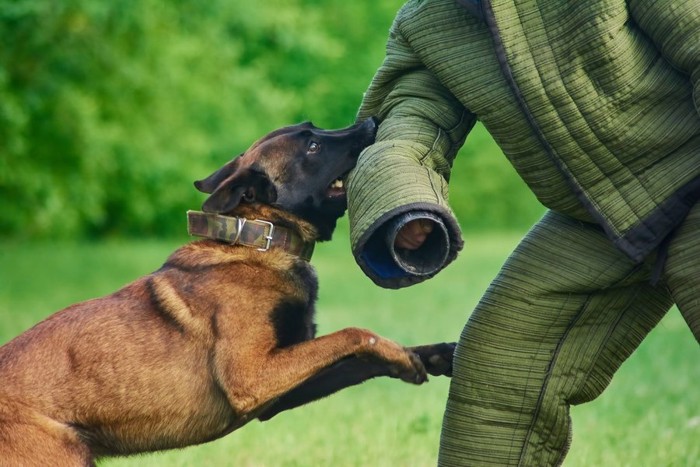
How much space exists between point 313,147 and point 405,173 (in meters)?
1.15

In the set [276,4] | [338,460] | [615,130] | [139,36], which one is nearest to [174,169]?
[276,4]

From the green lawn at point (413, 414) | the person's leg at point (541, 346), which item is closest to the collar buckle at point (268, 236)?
the person's leg at point (541, 346)

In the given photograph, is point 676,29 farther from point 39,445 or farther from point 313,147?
point 39,445

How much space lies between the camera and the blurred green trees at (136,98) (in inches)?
623

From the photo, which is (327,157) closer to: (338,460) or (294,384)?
(294,384)

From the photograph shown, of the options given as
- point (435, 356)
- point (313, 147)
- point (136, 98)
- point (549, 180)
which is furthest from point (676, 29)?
point (136, 98)

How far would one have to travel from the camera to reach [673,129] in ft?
10.8

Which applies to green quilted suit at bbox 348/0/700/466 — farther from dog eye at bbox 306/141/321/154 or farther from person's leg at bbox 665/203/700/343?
dog eye at bbox 306/141/321/154

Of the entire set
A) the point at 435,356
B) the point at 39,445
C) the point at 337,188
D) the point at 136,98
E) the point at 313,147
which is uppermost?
the point at 136,98

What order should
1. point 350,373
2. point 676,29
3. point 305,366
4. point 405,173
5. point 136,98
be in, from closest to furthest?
point 676,29 → point 405,173 → point 305,366 → point 350,373 → point 136,98

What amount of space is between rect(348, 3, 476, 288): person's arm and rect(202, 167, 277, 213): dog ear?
27.5 inches

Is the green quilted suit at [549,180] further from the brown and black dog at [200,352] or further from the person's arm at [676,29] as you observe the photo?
the brown and black dog at [200,352]

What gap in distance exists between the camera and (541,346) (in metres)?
3.61

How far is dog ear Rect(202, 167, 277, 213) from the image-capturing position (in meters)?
4.19
